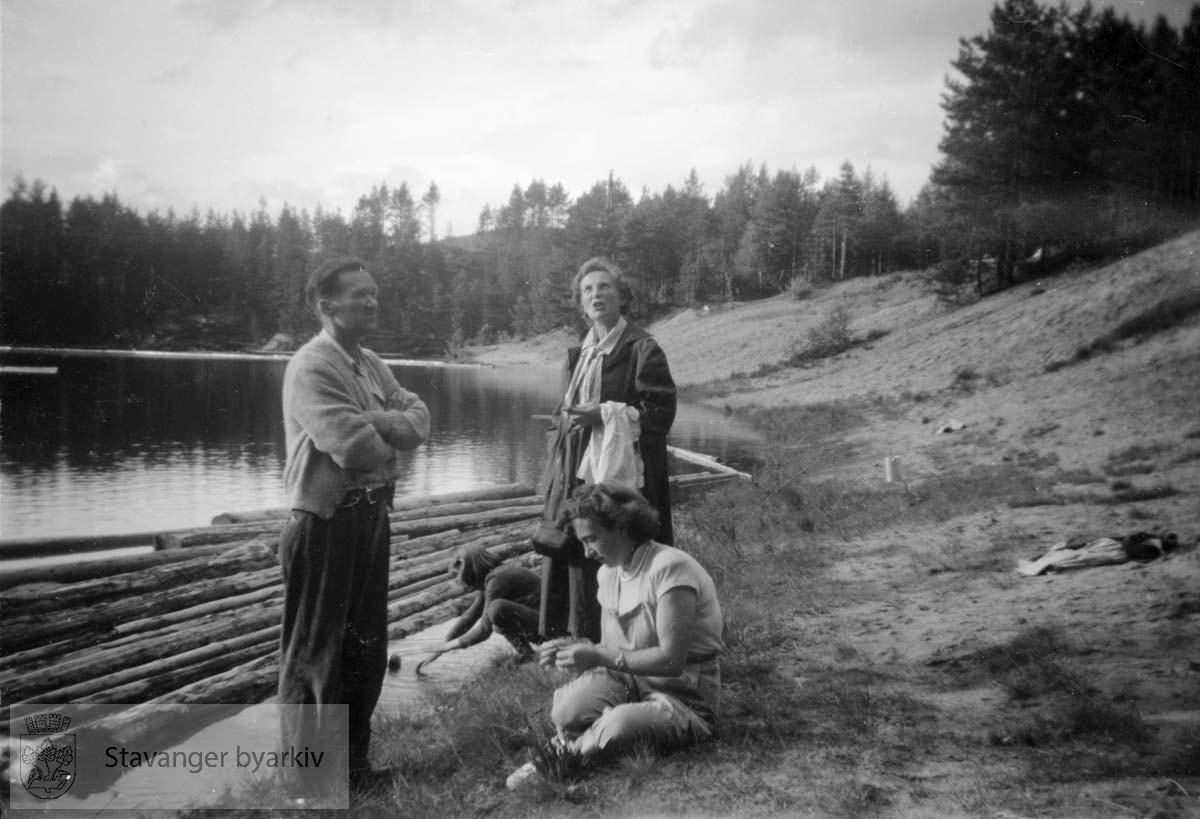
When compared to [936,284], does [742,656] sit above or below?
below

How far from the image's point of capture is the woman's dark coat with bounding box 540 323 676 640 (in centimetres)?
381

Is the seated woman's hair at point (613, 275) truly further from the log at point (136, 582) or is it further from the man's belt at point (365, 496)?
the log at point (136, 582)

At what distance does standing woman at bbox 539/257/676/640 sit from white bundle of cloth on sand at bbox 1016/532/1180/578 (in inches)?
120

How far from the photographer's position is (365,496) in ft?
10.2

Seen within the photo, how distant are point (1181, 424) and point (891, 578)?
4.75 metres

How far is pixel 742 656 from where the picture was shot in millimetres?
4332

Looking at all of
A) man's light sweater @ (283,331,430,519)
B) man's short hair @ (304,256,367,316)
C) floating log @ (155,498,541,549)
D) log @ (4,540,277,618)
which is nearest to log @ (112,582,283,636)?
log @ (4,540,277,618)

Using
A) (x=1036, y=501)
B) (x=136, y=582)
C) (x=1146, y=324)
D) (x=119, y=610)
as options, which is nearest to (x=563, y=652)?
(x=119, y=610)

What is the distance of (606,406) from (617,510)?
77cm

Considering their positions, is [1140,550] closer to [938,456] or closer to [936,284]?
[938,456]

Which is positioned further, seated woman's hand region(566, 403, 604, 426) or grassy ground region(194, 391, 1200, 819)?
seated woman's hand region(566, 403, 604, 426)

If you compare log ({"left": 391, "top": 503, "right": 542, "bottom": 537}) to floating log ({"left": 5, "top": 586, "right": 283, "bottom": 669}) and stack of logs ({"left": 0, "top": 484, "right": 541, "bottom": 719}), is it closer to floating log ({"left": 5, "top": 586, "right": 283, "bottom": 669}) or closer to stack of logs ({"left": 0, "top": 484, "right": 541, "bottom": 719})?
stack of logs ({"left": 0, "top": 484, "right": 541, "bottom": 719})

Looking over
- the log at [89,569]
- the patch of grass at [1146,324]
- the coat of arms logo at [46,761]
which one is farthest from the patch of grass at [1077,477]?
the log at [89,569]

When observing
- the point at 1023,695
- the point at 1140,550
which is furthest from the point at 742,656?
the point at 1140,550
